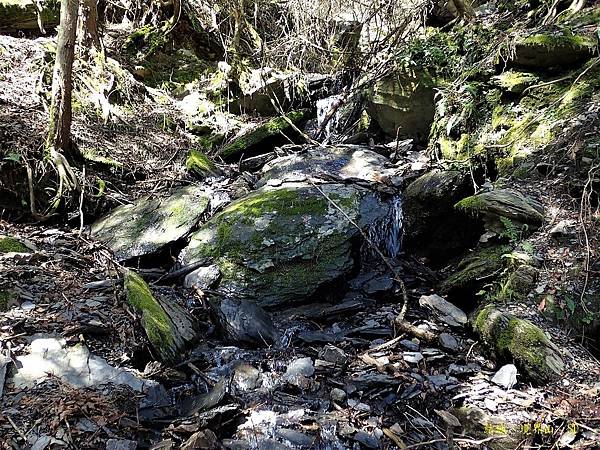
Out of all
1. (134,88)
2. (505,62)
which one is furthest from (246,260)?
(134,88)

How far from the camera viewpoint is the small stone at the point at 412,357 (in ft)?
12.2

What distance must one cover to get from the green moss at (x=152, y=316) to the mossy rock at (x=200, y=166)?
3023 mm

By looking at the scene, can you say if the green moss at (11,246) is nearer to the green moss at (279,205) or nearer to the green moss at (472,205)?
the green moss at (279,205)

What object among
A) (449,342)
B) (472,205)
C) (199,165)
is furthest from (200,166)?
(449,342)

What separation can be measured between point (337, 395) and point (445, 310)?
56.2 inches

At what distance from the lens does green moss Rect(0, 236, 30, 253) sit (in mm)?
4245

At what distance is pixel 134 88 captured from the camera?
27.9ft

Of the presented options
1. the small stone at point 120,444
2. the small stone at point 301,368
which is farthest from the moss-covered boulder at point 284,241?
the small stone at point 120,444

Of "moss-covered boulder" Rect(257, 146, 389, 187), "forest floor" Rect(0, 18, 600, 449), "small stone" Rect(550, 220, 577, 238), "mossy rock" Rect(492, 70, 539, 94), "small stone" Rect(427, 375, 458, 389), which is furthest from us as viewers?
"moss-covered boulder" Rect(257, 146, 389, 187)

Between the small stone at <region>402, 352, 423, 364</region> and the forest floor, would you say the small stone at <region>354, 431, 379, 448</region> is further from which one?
the small stone at <region>402, 352, 423, 364</region>

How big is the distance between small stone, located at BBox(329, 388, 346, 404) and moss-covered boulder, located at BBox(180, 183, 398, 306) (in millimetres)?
1420

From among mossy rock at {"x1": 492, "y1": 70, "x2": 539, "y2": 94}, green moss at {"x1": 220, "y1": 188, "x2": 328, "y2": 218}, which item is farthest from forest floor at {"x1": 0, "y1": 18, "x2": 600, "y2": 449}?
mossy rock at {"x1": 492, "y1": 70, "x2": 539, "y2": 94}

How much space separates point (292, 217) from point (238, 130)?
395 cm

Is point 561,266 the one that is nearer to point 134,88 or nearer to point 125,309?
point 125,309
